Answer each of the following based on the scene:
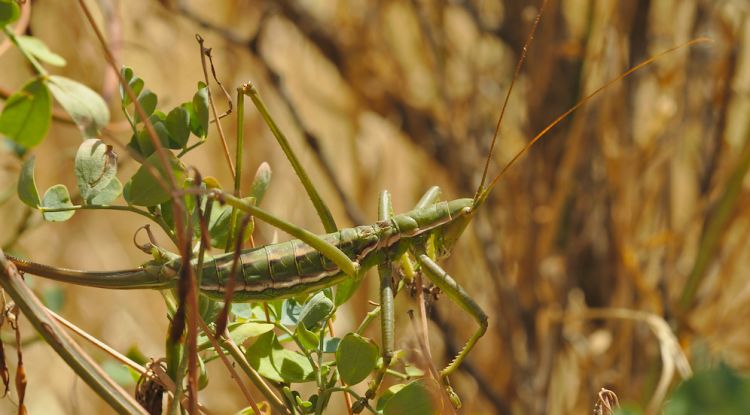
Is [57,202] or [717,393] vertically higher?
[57,202]

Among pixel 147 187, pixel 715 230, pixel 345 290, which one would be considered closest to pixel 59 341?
pixel 147 187

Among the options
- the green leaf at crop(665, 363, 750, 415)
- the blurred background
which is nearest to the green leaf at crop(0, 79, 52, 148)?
the green leaf at crop(665, 363, 750, 415)

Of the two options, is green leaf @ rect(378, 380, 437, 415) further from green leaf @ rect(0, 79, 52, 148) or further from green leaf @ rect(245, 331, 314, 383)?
green leaf @ rect(0, 79, 52, 148)

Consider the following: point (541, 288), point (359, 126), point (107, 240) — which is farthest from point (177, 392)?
point (107, 240)

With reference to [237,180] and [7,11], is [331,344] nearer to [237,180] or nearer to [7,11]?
[237,180]

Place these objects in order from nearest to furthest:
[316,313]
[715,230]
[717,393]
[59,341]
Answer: [717,393] → [59,341] → [316,313] → [715,230]

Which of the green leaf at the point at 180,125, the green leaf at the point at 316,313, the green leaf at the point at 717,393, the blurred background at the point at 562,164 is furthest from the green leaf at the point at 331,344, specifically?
the blurred background at the point at 562,164
